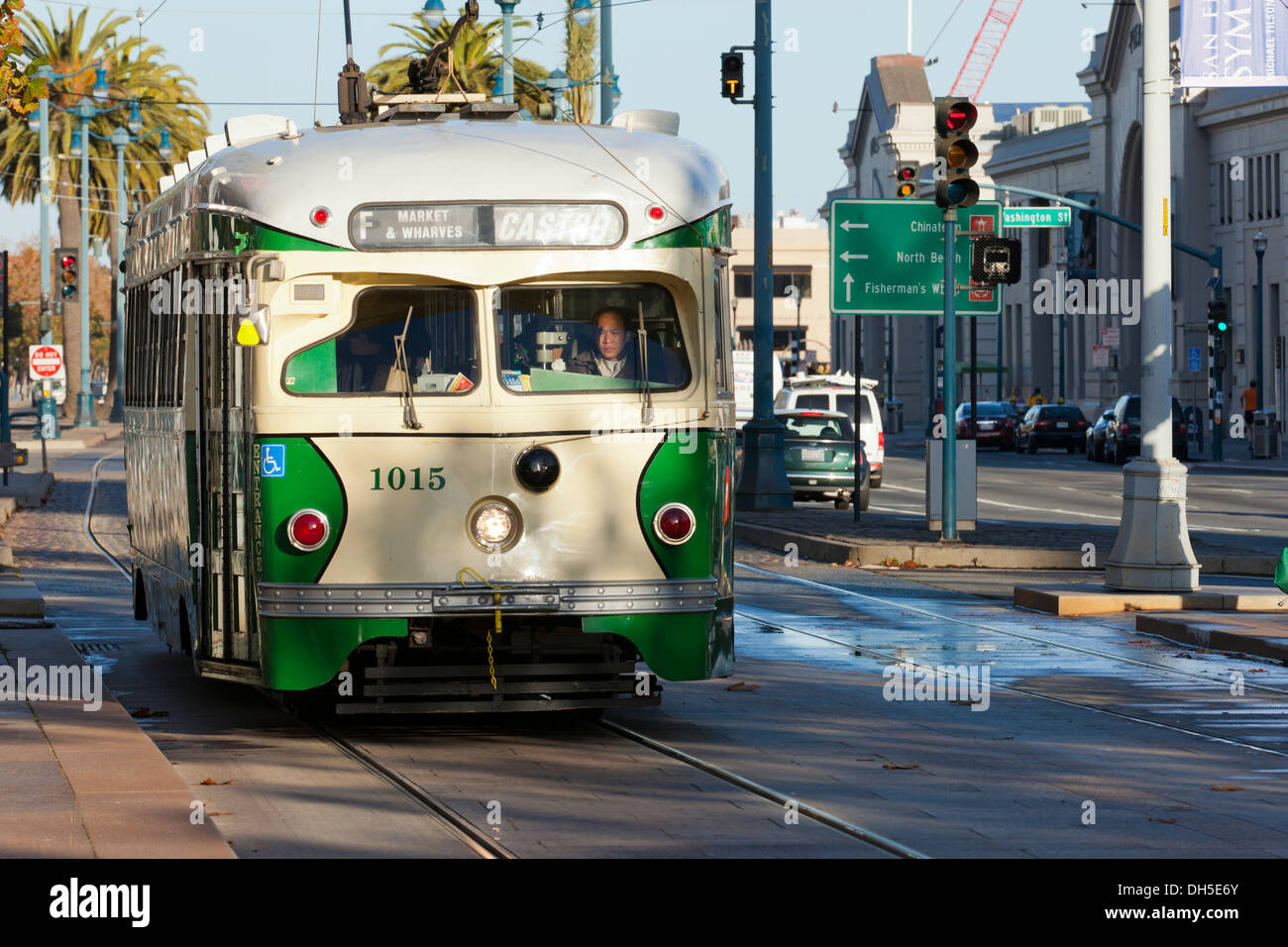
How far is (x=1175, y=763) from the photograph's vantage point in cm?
1042

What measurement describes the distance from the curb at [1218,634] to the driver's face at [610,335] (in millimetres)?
5948

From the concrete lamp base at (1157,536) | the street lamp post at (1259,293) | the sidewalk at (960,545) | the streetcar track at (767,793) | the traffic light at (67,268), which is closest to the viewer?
the streetcar track at (767,793)

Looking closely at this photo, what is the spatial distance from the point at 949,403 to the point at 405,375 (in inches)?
557

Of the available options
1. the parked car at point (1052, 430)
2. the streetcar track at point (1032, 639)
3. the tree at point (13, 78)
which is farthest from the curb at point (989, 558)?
the parked car at point (1052, 430)

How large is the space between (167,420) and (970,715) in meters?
4.99

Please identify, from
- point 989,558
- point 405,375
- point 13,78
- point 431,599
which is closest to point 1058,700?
point 431,599

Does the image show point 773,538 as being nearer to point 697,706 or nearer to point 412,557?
point 697,706

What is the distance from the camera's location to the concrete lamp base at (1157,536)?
59.5ft

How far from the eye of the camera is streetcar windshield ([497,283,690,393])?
1075cm

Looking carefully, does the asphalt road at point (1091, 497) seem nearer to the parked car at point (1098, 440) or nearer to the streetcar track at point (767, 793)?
the parked car at point (1098, 440)

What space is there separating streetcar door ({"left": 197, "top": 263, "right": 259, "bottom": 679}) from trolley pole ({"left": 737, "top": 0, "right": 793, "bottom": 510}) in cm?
1820

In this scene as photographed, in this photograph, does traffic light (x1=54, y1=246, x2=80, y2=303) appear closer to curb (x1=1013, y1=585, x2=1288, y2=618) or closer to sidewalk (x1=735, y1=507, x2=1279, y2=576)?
sidewalk (x1=735, y1=507, x2=1279, y2=576)

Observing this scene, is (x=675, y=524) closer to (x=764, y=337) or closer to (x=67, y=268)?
(x=764, y=337)
